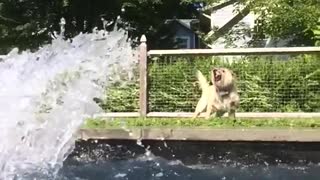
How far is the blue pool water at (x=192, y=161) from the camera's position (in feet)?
23.9

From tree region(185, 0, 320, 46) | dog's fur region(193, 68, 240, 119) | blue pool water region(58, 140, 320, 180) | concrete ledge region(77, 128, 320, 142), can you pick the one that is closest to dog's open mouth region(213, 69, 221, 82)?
dog's fur region(193, 68, 240, 119)

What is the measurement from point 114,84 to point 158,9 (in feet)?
51.1

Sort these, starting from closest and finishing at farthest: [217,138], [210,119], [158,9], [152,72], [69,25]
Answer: [217,138]
[210,119]
[152,72]
[69,25]
[158,9]

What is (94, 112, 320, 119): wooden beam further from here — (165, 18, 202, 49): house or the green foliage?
(165, 18, 202, 49): house

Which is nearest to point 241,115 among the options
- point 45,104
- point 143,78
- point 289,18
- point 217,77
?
point 217,77

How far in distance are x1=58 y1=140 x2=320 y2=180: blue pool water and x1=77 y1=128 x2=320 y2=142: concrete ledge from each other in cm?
7

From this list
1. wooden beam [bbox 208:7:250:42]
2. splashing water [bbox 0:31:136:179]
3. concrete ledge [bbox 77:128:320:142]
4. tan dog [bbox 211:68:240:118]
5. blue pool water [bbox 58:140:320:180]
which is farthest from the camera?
wooden beam [bbox 208:7:250:42]

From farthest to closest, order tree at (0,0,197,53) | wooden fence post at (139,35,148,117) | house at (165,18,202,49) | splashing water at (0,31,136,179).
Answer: house at (165,18,202,49) < tree at (0,0,197,53) < wooden fence post at (139,35,148,117) < splashing water at (0,31,136,179)

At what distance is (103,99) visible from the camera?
10977 mm

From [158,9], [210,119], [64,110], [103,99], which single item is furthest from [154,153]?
[158,9]

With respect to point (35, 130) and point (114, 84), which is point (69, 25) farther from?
point (35, 130)

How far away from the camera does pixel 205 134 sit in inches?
295

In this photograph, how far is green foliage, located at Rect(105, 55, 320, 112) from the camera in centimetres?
1145

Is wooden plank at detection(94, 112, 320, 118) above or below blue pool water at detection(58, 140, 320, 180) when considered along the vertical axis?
above
